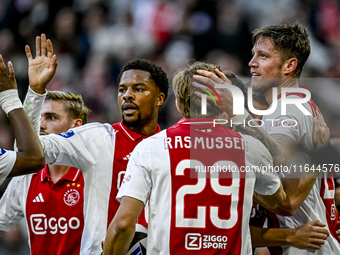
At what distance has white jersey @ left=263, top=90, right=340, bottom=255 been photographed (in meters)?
2.82

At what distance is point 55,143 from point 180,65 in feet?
15.4

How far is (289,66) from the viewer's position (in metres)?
3.25

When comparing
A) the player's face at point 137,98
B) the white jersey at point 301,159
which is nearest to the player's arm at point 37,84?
the player's face at point 137,98

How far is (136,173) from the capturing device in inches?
92.7

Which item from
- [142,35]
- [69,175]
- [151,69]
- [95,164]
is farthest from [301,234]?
[142,35]

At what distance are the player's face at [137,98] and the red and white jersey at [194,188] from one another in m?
0.89

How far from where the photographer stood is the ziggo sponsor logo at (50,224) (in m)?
3.42

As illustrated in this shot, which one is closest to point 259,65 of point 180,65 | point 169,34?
point 180,65

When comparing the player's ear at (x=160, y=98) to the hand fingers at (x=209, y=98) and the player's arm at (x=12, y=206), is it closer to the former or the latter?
the hand fingers at (x=209, y=98)

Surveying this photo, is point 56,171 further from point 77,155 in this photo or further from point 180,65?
point 180,65

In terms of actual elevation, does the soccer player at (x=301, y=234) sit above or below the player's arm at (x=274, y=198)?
below

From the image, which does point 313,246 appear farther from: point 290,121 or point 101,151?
point 101,151

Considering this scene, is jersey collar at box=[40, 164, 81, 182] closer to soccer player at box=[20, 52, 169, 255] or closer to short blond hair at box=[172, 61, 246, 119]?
soccer player at box=[20, 52, 169, 255]

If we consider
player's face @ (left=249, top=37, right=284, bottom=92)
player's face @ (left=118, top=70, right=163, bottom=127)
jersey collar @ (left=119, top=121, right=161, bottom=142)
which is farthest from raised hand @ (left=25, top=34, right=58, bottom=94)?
player's face @ (left=249, top=37, right=284, bottom=92)
